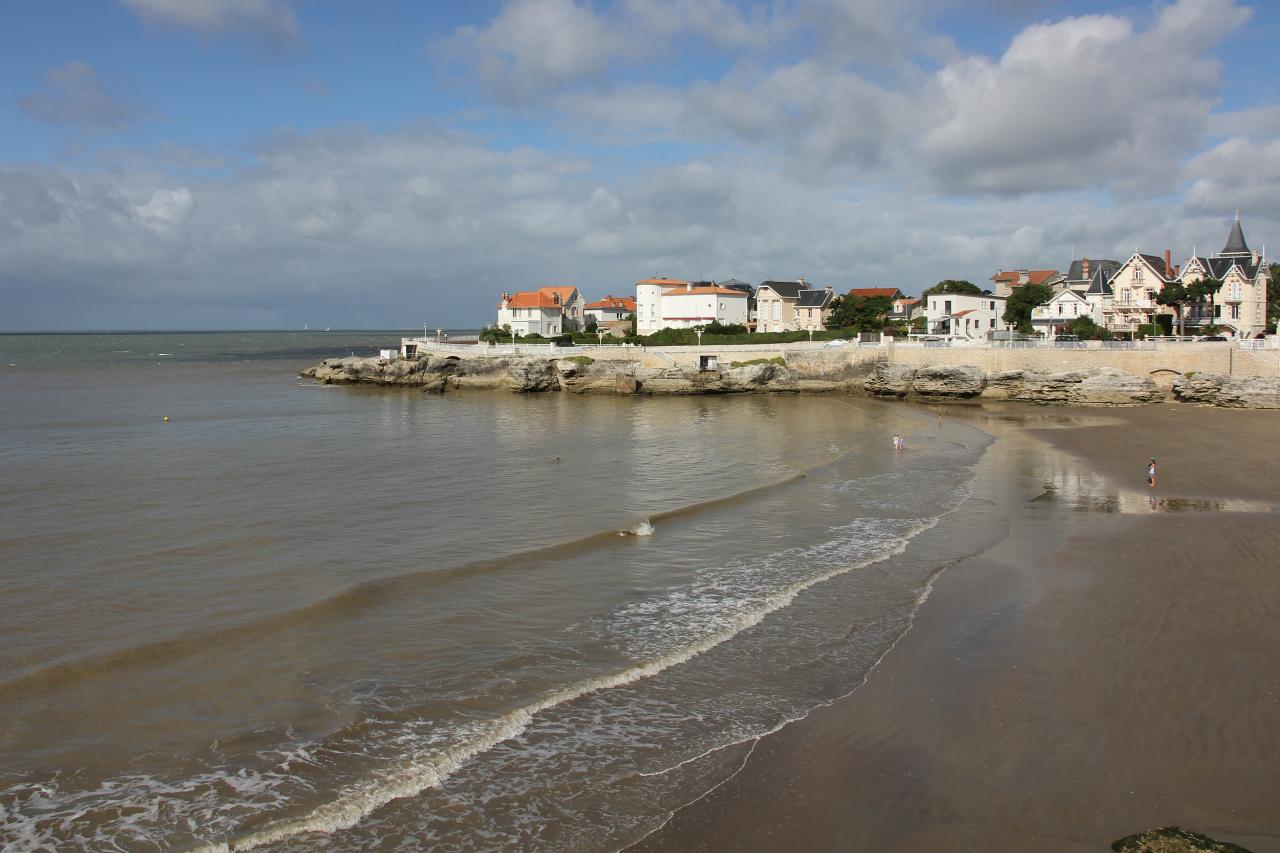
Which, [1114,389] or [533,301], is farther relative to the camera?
[533,301]

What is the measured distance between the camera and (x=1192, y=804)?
7941 mm

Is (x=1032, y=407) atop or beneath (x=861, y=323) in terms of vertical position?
beneath

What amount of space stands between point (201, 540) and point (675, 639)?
11886 mm

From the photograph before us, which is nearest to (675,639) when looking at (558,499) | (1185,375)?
(558,499)

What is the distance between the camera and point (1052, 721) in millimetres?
9734

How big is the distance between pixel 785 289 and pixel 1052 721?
8683 centimetres

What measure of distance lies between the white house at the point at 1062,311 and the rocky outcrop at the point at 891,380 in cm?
2591

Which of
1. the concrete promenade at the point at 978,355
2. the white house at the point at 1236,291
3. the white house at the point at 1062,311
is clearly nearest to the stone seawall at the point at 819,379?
the concrete promenade at the point at 978,355

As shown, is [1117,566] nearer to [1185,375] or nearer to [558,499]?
[558,499]

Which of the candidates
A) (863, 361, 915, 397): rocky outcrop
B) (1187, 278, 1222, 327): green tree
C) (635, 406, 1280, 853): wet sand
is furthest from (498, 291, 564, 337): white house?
(635, 406, 1280, 853): wet sand

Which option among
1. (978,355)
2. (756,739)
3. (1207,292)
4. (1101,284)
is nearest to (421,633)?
(756,739)

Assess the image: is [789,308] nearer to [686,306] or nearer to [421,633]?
[686,306]

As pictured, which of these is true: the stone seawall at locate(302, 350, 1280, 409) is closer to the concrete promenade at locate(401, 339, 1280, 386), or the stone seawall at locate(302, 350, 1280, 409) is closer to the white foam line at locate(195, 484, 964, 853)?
the concrete promenade at locate(401, 339, 1280, 386)

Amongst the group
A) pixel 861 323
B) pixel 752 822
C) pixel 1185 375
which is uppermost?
pixel 861 323
